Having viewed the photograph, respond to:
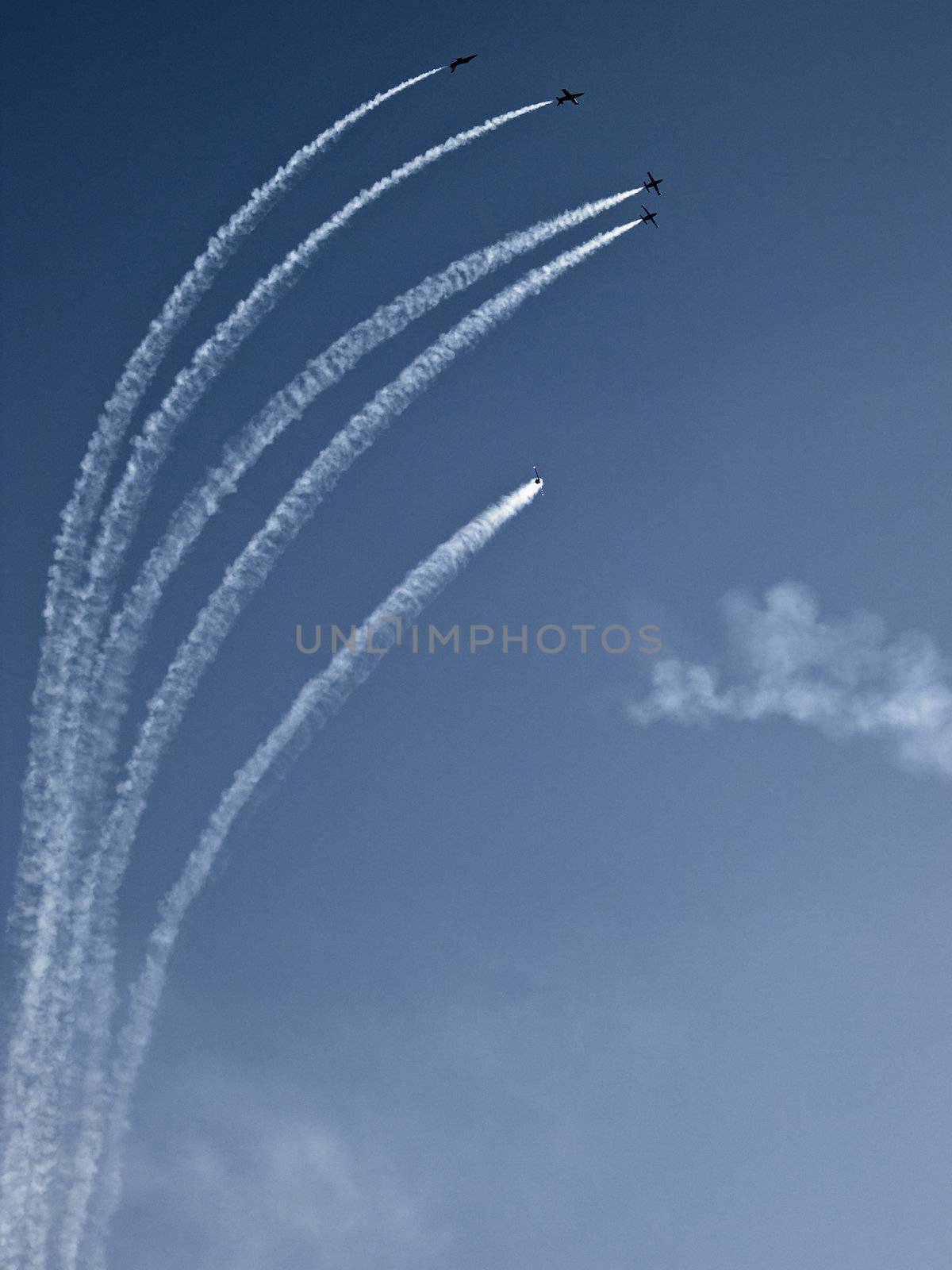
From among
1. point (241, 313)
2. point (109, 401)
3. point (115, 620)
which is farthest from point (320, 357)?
point (115, 620)

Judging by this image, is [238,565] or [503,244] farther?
[503,244]

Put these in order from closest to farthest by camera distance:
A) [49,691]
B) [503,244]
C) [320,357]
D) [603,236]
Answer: [49,691] < [320,357] < [503,244] < [603,236]

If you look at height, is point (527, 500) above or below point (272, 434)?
above

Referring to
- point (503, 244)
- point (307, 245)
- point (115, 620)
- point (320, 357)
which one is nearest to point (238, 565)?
point (115, 620)

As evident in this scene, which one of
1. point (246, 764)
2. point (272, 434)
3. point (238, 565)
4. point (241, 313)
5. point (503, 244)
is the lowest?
point (246, 764)

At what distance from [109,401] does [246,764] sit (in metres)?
20.0

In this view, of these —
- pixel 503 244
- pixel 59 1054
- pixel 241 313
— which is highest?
pixel 503 244

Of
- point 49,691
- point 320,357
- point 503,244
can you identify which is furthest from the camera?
point 503,244

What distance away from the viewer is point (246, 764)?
7900cm

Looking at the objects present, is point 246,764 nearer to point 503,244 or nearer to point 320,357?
point 320,357

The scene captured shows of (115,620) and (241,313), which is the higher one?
(241,313)

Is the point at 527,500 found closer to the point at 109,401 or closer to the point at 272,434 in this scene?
the point at 272,434

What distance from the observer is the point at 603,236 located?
92938 millimetres

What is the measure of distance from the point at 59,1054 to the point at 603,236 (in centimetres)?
5616
